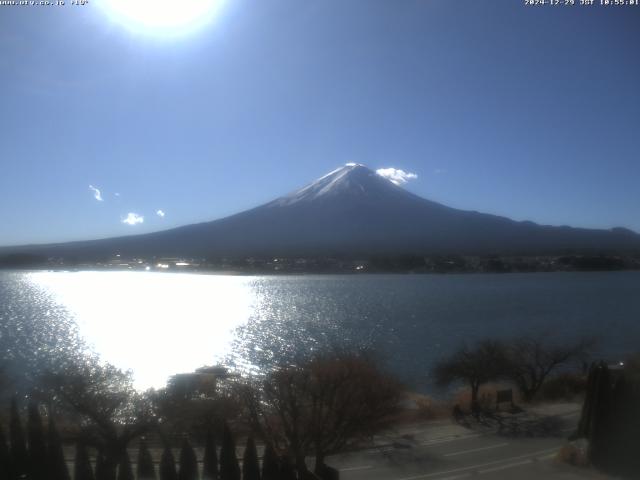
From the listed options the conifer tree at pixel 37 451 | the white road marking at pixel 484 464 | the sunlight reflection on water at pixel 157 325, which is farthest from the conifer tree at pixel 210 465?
the sunlight reflection on water at pixel 157 325

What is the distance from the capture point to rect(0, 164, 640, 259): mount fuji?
4941 centimetres

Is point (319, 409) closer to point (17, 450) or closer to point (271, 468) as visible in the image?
point (271, 468)

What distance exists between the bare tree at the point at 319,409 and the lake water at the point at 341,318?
3864 millimetres

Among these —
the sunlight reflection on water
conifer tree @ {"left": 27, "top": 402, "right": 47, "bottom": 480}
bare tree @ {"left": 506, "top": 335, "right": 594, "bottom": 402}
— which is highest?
conifer tree @ {"left": 27, "top": 402, "right": 47, "bottom": 480}

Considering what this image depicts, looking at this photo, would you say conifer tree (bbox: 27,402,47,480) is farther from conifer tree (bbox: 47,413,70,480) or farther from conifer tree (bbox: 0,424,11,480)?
conifer tree (bbox: 0,424,11,480)

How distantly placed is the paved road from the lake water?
14.5 ft

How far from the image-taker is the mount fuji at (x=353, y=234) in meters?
49.4

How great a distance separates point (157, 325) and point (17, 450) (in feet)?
62.9

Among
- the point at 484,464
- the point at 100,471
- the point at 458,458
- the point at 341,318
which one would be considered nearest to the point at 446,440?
the point at 458,458

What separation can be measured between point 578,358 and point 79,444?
40.1 ft

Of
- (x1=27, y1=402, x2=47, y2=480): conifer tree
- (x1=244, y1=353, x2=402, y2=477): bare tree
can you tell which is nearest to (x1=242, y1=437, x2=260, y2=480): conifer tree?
(x1=244, y1=353, x2=402, y2=477): bare tree

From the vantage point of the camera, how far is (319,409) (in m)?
6.04

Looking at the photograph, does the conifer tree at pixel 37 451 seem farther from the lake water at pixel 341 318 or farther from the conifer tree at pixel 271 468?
the lake water at pixel 341 318

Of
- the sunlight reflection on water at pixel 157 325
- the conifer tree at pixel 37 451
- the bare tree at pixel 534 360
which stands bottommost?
the bare tree at pixel 534 360
